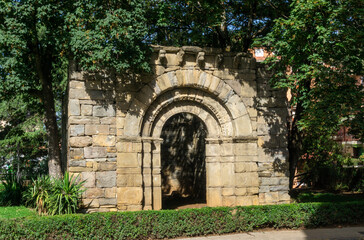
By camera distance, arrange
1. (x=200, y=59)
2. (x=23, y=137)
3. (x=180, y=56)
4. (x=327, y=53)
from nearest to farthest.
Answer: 1. (x=327, y=53)
2. (x=180, y=56)
3. (x=200, y=59)
4. (x=23, y=137)

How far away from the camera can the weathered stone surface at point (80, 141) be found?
9.62 meters

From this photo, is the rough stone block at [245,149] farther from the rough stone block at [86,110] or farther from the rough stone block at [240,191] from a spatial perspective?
the rough stone block at [86,110]

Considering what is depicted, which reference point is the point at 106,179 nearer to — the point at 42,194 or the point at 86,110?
the point at 42,194

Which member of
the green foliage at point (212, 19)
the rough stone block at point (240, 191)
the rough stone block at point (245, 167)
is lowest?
the rough stone block at point (240, 191)

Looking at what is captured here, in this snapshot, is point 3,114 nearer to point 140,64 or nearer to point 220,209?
point 140,64

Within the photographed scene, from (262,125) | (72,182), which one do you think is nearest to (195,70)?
(262,125)

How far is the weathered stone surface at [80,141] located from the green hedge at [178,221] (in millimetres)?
2066

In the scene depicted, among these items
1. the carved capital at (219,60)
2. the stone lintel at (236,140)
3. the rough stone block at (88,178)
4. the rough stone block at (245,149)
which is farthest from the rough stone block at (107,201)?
the carved capital at (219,60)

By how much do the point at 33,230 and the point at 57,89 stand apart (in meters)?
11.1

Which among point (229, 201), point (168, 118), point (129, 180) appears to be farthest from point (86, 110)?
point (229, 201)

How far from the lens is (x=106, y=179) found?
976cm

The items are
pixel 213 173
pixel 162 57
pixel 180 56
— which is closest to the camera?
pixel 162 57

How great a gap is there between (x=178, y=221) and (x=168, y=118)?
3.13 m

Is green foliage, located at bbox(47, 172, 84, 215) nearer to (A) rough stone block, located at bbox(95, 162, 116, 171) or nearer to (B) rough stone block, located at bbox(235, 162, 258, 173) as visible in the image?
(A) rough stone block, located at bbox(95, 162, 116, 171)
